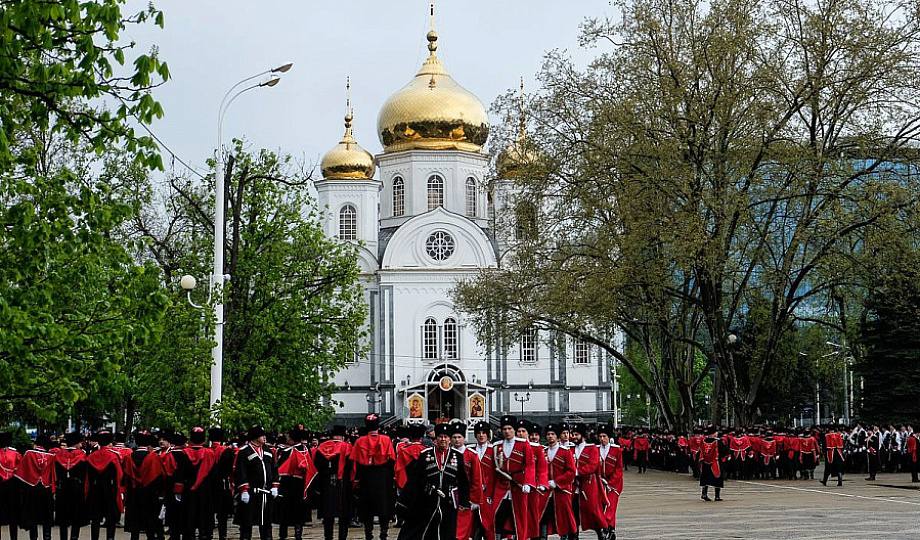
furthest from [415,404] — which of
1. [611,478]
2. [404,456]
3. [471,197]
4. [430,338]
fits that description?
[611,478]

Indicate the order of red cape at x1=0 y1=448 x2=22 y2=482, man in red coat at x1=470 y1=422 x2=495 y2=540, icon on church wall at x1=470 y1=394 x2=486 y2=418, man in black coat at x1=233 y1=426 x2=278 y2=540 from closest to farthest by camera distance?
1. man in red coat at x1=470 y1=422 x2=495 y2=540
2. man in black coat at x1=233 y1=426 x2=278 y2=540
3. red cape at x1=0 y1=448 x2=22 y2=482
4. icon on church wall at x1=470 y1=394 x2=486 y2=418

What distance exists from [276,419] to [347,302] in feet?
12.1

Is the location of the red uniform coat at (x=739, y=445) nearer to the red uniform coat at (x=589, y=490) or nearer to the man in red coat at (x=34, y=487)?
the red uniform coat at (x=589, y=490)

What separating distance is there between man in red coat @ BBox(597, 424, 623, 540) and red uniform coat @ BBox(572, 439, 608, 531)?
3.9 inches

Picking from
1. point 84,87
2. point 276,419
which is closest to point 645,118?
point 276,419

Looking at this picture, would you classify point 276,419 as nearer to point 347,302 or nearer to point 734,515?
point 347,302

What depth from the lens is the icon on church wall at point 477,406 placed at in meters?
69.4

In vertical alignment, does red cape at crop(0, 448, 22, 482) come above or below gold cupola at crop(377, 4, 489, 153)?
below

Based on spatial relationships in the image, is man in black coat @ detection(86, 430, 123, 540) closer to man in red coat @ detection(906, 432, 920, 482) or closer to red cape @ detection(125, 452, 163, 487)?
red cape @ detection(125, 452, 163, 487)

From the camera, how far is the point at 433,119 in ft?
241

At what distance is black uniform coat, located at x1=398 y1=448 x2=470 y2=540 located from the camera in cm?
1421

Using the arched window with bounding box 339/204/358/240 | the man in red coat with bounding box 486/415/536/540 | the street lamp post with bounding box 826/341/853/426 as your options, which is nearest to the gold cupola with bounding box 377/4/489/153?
the arched window with bounding box 339/204/358/240

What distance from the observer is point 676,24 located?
3447 cm

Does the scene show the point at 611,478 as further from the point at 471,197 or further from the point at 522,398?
the point at 471,197
